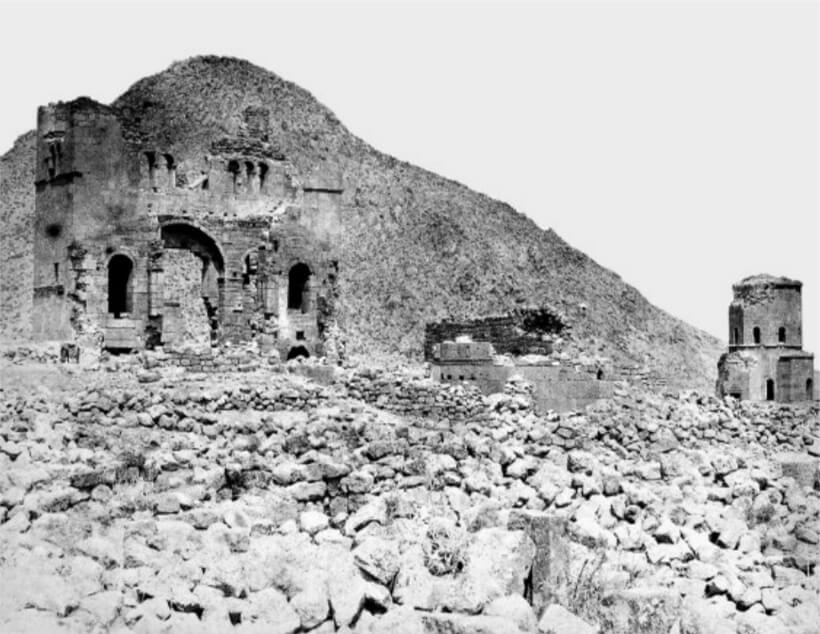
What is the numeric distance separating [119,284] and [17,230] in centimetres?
5325

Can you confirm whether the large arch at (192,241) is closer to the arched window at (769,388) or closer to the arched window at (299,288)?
the arched window at (299,288)

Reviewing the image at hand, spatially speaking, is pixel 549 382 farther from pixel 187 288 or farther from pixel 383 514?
pixel 187 288

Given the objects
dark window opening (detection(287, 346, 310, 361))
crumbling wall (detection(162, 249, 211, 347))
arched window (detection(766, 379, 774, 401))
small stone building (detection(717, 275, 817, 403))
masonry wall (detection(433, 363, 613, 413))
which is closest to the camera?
masonry wall (detection(433, 363, 613, 413))

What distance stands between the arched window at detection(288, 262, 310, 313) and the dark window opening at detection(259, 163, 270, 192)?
2828 mm

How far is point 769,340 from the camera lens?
40969mm

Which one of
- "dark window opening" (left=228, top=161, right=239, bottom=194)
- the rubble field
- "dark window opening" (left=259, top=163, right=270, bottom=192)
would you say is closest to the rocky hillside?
"dark window opening" (left=259, top=163, right=270, bottom=192)

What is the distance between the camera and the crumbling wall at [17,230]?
207 feet

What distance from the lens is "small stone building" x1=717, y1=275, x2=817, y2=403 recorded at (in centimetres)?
4091

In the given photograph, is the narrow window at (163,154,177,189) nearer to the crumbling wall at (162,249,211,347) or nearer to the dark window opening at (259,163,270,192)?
the dark window opening at (259,163,270,192)

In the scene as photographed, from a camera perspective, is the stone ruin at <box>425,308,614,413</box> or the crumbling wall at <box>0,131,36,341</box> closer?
the stone ruin at <box>425,308,614,413</box>

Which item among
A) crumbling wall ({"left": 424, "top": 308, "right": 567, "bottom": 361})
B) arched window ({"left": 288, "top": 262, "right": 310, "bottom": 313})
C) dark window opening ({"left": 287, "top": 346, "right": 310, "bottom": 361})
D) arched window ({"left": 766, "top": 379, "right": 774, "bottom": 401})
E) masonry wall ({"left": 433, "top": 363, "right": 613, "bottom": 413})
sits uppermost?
arched window ({"left": 288, "top": 262, "right": 310, "bottom": 313})

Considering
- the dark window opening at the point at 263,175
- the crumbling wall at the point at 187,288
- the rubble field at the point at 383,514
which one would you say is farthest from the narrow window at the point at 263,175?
the crumbling wall at the point at 187,288

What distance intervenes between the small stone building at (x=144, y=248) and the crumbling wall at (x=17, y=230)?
112 ft

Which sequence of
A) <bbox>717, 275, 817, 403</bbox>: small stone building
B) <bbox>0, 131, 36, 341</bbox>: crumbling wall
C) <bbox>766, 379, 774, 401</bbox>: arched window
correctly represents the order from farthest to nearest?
<bbox>0, 131, 36, 341</bbox>: crumbling wall
<bbox>766, 379, 774, 401</bbox>: arched window
<bbox>717, 275, 817, 403</bbox>: small stone building
